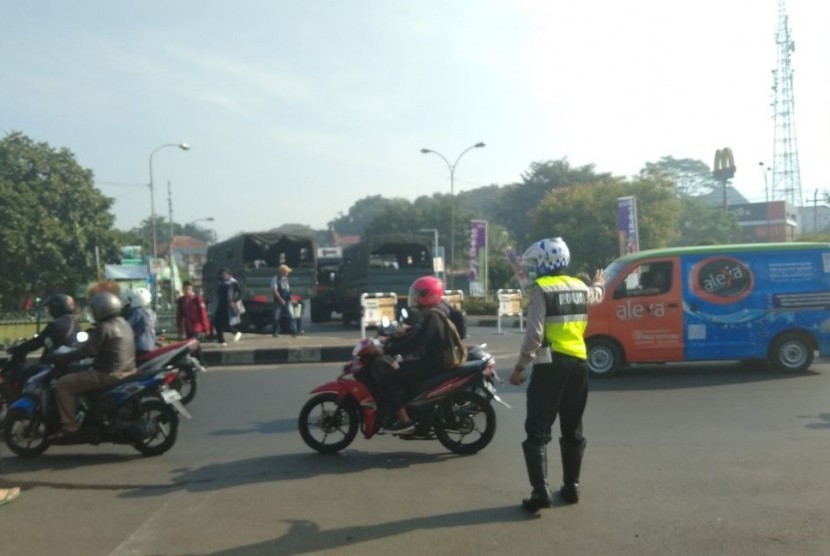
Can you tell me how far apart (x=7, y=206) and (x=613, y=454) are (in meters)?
37.8

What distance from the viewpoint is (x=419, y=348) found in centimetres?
747

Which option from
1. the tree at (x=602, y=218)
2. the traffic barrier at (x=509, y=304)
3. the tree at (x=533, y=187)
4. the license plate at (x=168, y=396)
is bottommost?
the license plate at (x=168, y=396)

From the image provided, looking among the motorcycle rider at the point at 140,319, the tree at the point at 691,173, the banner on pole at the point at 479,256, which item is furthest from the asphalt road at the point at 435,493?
the tree at the point at 691,173

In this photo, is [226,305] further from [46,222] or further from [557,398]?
[46,222]

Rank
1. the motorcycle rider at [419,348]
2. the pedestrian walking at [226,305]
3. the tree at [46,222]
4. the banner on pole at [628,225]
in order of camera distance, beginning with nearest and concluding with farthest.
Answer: the motorcycle rider at [419,348]
the pedestrian walking at [226,305]
the banner on pole at [628,225]
the tree at [46,222]

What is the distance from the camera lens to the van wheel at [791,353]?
40.5 feet

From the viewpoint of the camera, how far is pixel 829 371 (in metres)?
12.6

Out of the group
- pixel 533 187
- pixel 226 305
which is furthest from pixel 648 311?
pixel 533 187

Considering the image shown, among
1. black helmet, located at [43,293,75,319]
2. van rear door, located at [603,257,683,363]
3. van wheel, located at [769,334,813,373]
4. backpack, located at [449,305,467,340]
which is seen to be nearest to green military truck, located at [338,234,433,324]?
van rear door, located at [603,257,683,363]

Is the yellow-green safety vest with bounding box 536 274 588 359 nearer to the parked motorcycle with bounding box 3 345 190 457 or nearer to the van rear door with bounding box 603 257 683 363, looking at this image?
the parked motorcycle with bounding box 3 345 190 457

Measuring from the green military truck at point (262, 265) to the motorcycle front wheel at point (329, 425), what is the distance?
15.7 meters

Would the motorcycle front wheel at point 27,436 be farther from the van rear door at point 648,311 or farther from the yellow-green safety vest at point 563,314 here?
the van rear door at point 648,311

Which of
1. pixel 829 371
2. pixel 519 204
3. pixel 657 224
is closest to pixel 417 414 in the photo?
pixel 829 371

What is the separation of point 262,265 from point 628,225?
11497mm
